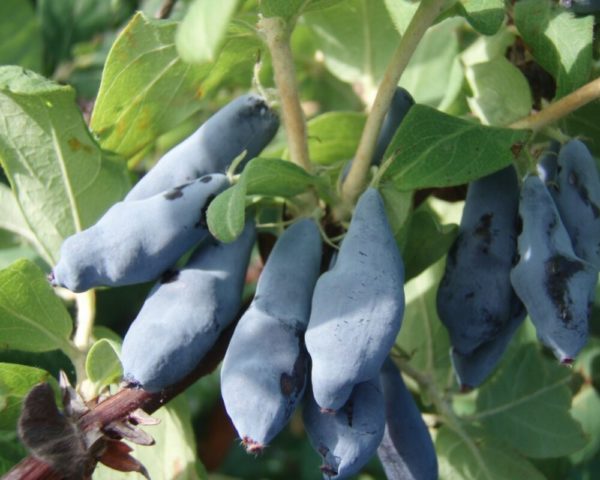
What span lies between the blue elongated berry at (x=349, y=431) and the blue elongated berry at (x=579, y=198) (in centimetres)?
23

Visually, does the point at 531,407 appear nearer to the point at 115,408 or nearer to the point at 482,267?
the point at 482,267

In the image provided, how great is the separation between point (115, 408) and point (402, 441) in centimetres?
25

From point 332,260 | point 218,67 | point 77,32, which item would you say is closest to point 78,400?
point 332,260

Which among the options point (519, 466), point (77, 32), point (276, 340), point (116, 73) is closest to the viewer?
point (276, 340)

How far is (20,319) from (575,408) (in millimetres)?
708

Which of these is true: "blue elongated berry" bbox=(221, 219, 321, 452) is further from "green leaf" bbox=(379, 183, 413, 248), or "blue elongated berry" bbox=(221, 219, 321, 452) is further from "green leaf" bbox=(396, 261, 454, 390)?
"green leaf" bbox=(396, 261, 454, 390)

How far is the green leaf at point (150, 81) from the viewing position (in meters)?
0.85

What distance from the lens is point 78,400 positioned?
2.70 ft

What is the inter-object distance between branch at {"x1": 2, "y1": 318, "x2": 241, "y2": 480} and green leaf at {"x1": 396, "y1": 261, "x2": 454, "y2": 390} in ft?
1.31

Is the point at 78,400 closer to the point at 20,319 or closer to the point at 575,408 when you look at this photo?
the point at 20,319

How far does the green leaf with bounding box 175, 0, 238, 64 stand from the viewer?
1.82 ft

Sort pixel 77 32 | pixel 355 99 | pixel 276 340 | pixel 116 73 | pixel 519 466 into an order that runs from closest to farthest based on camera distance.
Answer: pixel 276 340
pixel 116 73
pixel 519 466
pixel 355 99
pixel 77 32

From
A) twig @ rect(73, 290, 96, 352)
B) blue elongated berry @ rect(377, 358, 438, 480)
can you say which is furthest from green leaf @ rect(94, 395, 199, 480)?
blue elongated berry @ rect(377, 358, 438, 480)

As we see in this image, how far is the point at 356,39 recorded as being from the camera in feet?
3.99
